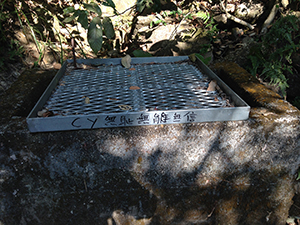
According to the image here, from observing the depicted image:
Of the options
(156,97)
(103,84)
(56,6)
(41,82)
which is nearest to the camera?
(156,97)

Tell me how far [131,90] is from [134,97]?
5.9 inches

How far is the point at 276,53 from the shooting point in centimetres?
310

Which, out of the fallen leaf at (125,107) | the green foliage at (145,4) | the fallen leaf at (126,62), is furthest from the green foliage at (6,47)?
the fallen leaf at (125,107)

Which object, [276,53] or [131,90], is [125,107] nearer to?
[131,90]

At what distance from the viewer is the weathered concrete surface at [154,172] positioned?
164 cm

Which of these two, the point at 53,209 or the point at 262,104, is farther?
the point at 262,104

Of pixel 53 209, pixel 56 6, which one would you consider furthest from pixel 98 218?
pixel 56 6

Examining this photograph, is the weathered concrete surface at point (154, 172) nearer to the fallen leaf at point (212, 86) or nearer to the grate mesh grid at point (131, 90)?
the grate mesh grid at point (131, 90)

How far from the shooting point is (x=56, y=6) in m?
4.76

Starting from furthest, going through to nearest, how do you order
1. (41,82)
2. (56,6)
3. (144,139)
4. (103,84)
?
(56,6), (41,82), (103,84), (144,139)

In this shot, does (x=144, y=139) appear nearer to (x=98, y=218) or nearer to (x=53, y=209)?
(x=98, y=218)

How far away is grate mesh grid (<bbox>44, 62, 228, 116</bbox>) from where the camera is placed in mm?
1836

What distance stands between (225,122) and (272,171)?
610mm

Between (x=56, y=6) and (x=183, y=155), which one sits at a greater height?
(x=56, y=6)
